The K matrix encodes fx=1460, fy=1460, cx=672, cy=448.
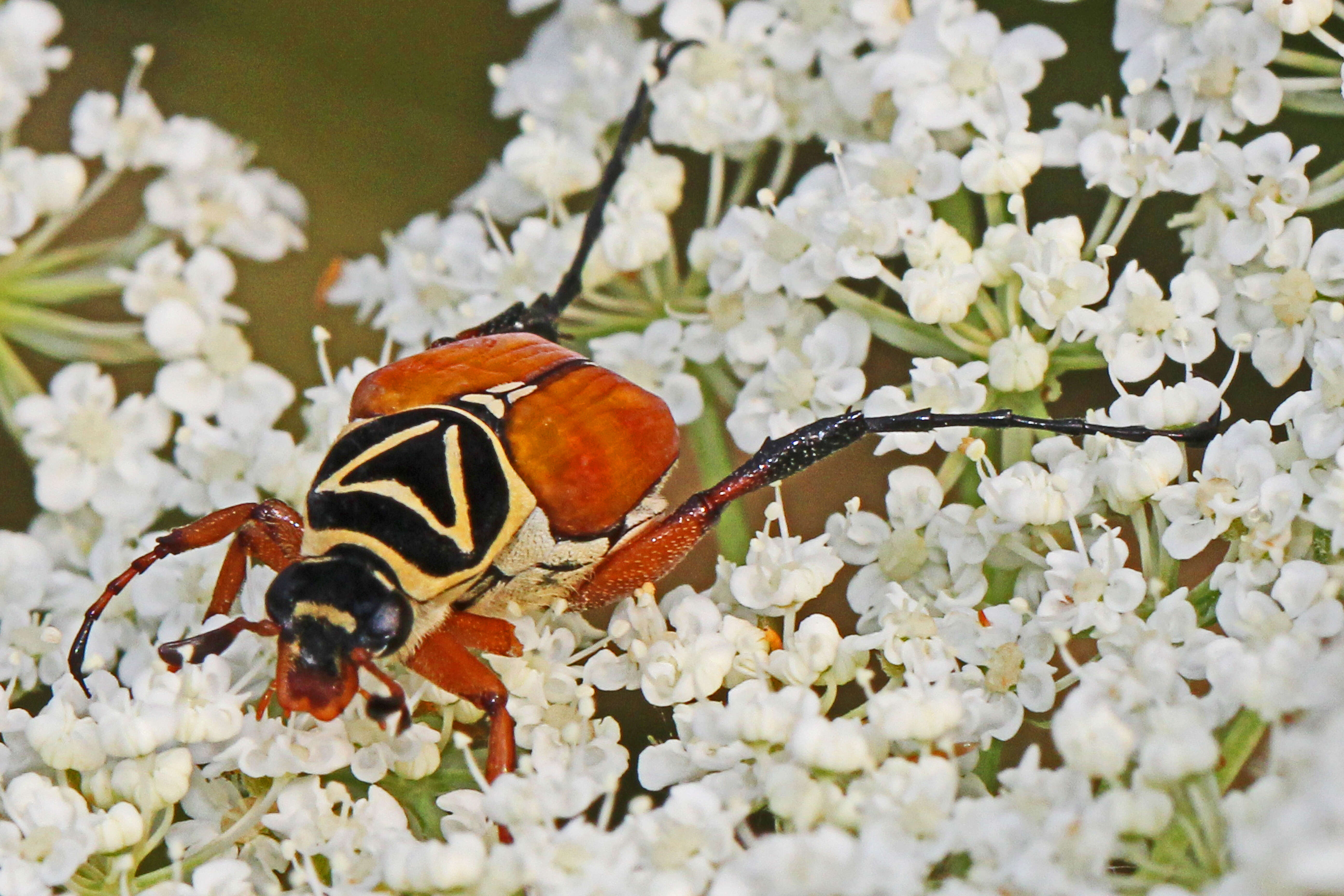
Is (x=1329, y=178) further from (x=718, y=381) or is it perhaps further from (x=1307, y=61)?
(x=718, y=381)

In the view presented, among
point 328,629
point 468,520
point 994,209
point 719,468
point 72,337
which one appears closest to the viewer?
point 328,629

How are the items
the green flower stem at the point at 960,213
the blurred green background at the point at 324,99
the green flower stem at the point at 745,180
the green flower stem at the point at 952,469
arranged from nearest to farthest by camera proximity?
1. the green flower stem at the point at 952,469
2. the green flower stem at the point at 960,213
3. the green flower stem at the point at 745,180
4. the blurred green background at the point at 324,99

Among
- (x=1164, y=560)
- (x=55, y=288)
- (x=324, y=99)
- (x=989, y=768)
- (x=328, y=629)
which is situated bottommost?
(x=989, y=768)

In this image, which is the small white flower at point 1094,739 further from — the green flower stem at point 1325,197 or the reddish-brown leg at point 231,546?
the reddish-brown leg at point 231,546

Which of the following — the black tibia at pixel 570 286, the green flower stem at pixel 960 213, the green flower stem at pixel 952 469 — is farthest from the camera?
the black tibia at pixel 570 286

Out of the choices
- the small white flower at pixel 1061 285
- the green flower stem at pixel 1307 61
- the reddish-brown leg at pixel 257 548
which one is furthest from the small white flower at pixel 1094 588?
the reddish-brown leg at pixel 257 548

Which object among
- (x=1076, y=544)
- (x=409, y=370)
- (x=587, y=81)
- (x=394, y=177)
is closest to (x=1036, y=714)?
(x=1076, y=544)

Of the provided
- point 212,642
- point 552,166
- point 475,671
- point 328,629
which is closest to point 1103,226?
point 552,166
